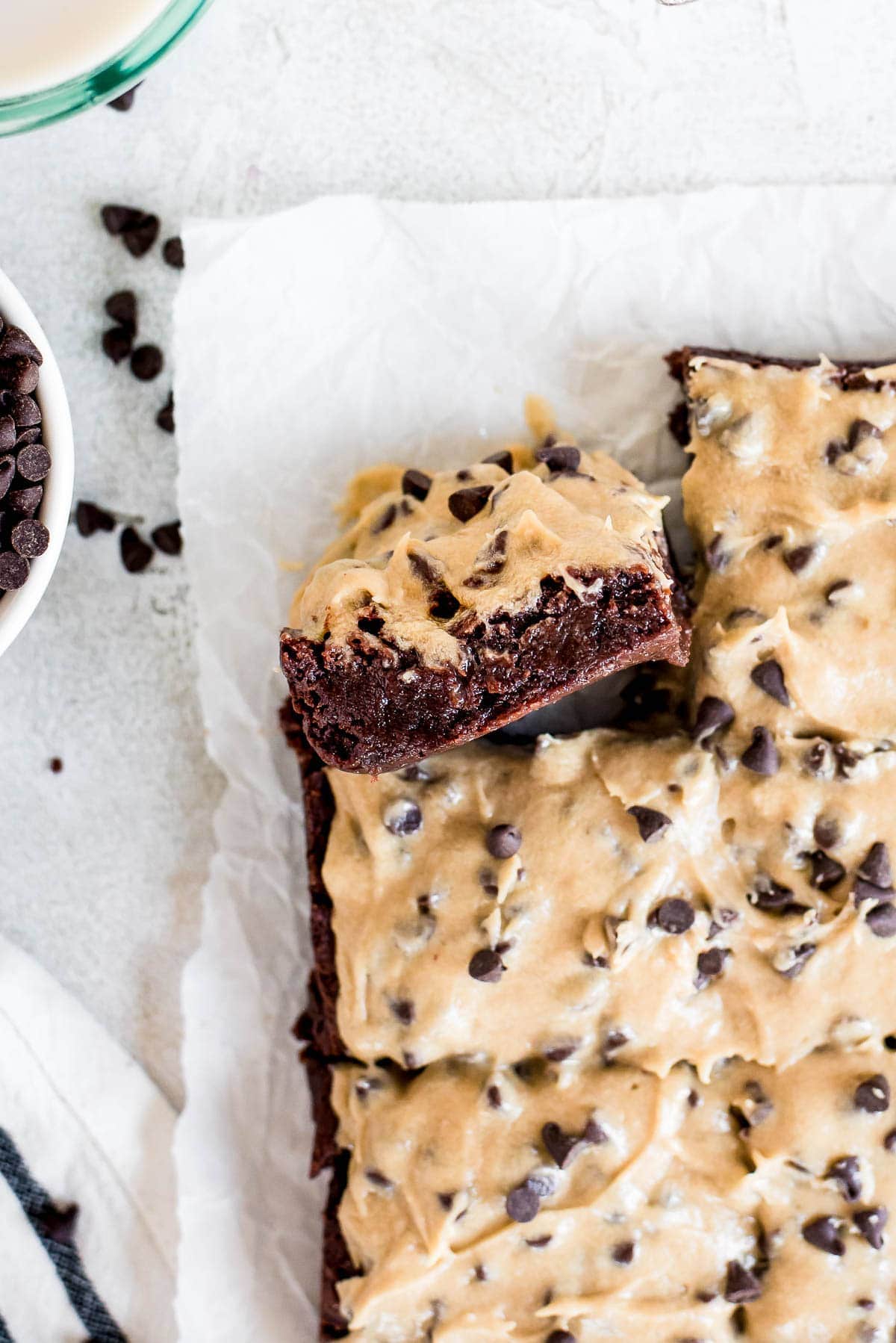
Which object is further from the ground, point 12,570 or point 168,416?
point 12,570

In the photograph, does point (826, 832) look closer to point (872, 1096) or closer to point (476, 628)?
point (872, 1096)

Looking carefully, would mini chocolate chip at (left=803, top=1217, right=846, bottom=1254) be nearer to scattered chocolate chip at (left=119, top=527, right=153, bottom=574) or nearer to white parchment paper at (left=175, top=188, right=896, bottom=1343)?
white parchment paper at (left=175, top=188, right=896, bottom=1343)

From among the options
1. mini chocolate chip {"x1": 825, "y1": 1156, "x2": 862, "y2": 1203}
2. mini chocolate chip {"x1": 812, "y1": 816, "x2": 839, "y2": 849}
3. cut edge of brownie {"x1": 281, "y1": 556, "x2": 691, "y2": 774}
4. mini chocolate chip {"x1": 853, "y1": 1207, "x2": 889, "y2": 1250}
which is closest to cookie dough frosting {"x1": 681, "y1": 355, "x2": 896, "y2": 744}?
mini chocolate chip {"x1": 812, "y1": 816, "x2": 839, "y2": 849}

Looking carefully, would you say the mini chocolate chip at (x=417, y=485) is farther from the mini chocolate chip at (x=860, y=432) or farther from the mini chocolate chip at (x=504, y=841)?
the mini chocolate chip at (x=860, y=432)

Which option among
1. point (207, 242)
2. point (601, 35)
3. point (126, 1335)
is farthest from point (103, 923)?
point (601, 35)

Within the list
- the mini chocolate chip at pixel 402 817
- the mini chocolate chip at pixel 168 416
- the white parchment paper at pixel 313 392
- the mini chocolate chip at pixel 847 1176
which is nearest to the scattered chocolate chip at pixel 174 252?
the white parchment paper at pixel 313 392

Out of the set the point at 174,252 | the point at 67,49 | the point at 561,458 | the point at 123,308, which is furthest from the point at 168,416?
the point at 561,458

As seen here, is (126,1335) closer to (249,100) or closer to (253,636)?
(253,636)
